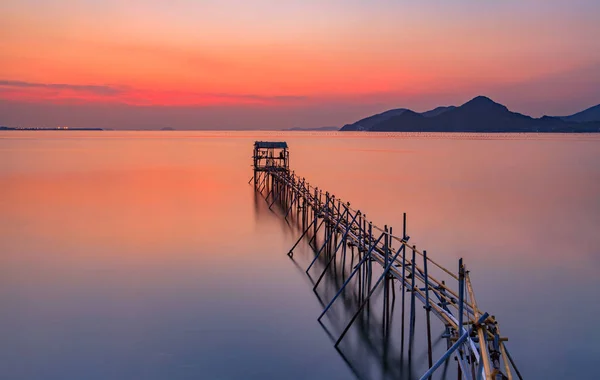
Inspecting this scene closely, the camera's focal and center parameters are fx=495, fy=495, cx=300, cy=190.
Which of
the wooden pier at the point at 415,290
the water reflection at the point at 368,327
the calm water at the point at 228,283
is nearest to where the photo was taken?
the wooden pier at the point at 415,290

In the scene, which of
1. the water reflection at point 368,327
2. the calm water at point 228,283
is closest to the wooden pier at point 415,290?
the water reflection at point 368,327

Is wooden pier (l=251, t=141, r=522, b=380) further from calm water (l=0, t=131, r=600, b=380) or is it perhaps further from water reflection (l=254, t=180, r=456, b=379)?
calm water (l=0, t=131, r=600, b=380)

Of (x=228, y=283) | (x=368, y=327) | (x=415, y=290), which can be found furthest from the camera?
(x=228, y=283)

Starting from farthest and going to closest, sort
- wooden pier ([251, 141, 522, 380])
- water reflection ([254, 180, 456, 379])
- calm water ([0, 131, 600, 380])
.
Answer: calm water ([0, 131, 600, 380]) → water reflection ([254, 180, 456, 379]) → wooden pier ([251, 141, 522, 380])

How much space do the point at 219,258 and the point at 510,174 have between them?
45.1 metres

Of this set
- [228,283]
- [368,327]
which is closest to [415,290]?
[368,327]

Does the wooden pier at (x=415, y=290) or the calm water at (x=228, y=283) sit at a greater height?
the wooden pier at (x=415, y=290)

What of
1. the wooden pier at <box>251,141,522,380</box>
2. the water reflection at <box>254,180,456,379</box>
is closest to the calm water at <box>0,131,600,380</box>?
the water reflection at <box>254,180,456,379</box>

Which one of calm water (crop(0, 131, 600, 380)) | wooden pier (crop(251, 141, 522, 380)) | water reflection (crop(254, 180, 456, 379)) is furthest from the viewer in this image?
calm water (crop(0, 131, 600, 380))

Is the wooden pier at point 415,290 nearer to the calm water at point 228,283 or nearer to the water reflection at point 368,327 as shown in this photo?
the water reflection at point 368,327

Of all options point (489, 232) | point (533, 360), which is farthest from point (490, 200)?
point (533, 360)

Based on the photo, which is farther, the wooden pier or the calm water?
the calm water

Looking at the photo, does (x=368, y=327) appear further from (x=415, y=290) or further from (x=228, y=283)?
(x=228, y=283)

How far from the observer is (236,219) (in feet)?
97.8
